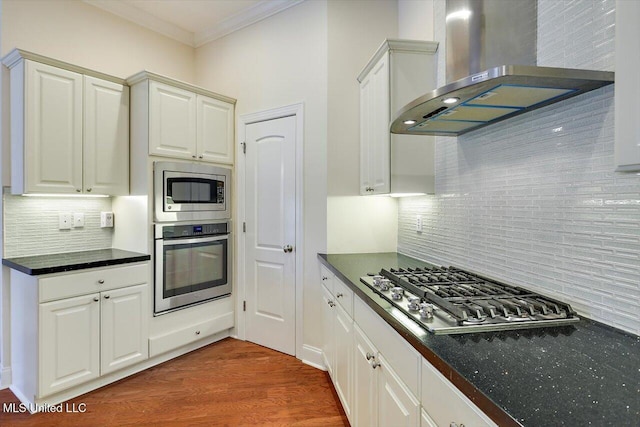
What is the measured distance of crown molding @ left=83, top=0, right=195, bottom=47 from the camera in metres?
2.95

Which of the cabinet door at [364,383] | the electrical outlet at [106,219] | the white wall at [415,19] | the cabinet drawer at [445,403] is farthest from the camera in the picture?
the electrical outlet at [106,219]

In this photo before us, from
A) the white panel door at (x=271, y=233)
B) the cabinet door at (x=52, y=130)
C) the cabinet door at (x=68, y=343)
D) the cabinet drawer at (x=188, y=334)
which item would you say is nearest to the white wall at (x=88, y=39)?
the cabinet door at (x=52, y=130)

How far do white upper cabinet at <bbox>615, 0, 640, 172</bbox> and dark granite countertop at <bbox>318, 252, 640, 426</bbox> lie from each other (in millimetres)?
488

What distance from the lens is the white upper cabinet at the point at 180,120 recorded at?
2.72 meters

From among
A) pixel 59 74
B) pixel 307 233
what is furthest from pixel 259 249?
pixel 59 74

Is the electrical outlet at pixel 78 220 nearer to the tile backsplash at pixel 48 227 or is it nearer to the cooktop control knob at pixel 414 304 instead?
the tile backsplash at pixel 48 227

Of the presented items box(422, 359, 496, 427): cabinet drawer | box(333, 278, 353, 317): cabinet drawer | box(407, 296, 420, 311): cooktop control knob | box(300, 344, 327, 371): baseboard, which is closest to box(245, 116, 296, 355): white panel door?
box(300, 344, 327, 371): baseboard

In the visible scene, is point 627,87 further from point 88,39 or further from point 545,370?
point 88,39

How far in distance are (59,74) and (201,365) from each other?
245 centimetres

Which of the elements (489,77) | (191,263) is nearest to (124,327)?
(191,263)

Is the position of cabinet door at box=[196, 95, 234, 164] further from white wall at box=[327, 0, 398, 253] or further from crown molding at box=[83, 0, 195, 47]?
white wall at box=[327, 0, 398, 253]

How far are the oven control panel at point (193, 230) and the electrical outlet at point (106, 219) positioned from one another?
0.57 m

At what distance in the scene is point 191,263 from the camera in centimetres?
298

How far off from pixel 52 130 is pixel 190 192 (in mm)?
1032
